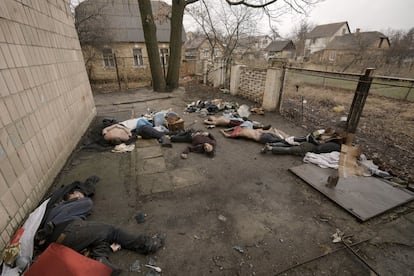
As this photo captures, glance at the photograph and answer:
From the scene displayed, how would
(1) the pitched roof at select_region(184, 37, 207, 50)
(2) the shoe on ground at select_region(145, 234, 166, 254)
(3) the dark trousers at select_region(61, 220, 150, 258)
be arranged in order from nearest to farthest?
(3) the dark trousers at select_region(61, 220, 150, 258) < (2) the shoe on ground at select_region(145, 234, 166, 254) < (1) the pitched roof at select_region(184, 37, 207, 50)

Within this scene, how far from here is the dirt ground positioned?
69.2 inches

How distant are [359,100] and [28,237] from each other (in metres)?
5.54

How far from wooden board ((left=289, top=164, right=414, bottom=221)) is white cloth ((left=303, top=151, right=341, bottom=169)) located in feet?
0.56

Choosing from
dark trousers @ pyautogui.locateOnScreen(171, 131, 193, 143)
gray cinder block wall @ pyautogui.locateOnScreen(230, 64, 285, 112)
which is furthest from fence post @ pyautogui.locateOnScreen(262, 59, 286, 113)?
dark trousers @ pyautogui.locateOnScreen(171, 131, 193, 143)

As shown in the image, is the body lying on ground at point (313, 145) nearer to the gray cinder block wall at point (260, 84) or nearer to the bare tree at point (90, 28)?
the gray cinder block wall at point (260, 84)

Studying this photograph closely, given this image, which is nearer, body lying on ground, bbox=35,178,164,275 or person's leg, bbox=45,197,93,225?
body lying on ground, bbox=35,178,164,275

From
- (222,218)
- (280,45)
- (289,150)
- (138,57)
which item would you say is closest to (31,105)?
(222,218)

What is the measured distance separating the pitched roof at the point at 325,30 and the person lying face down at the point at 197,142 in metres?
49.6

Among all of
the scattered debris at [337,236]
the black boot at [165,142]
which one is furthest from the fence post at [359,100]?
the black boot at [165,142]

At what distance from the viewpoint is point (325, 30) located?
41344 millimetres

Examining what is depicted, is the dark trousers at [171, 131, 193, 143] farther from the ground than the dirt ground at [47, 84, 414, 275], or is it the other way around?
the dark trousers at [171, 131, 193, 143]

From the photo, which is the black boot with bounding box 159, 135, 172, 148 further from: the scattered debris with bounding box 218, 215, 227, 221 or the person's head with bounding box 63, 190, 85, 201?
the scattered debris with bounding box 218, 215, 227, 221

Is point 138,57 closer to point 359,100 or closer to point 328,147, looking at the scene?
point 359,100

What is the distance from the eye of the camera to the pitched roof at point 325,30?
130 ft
